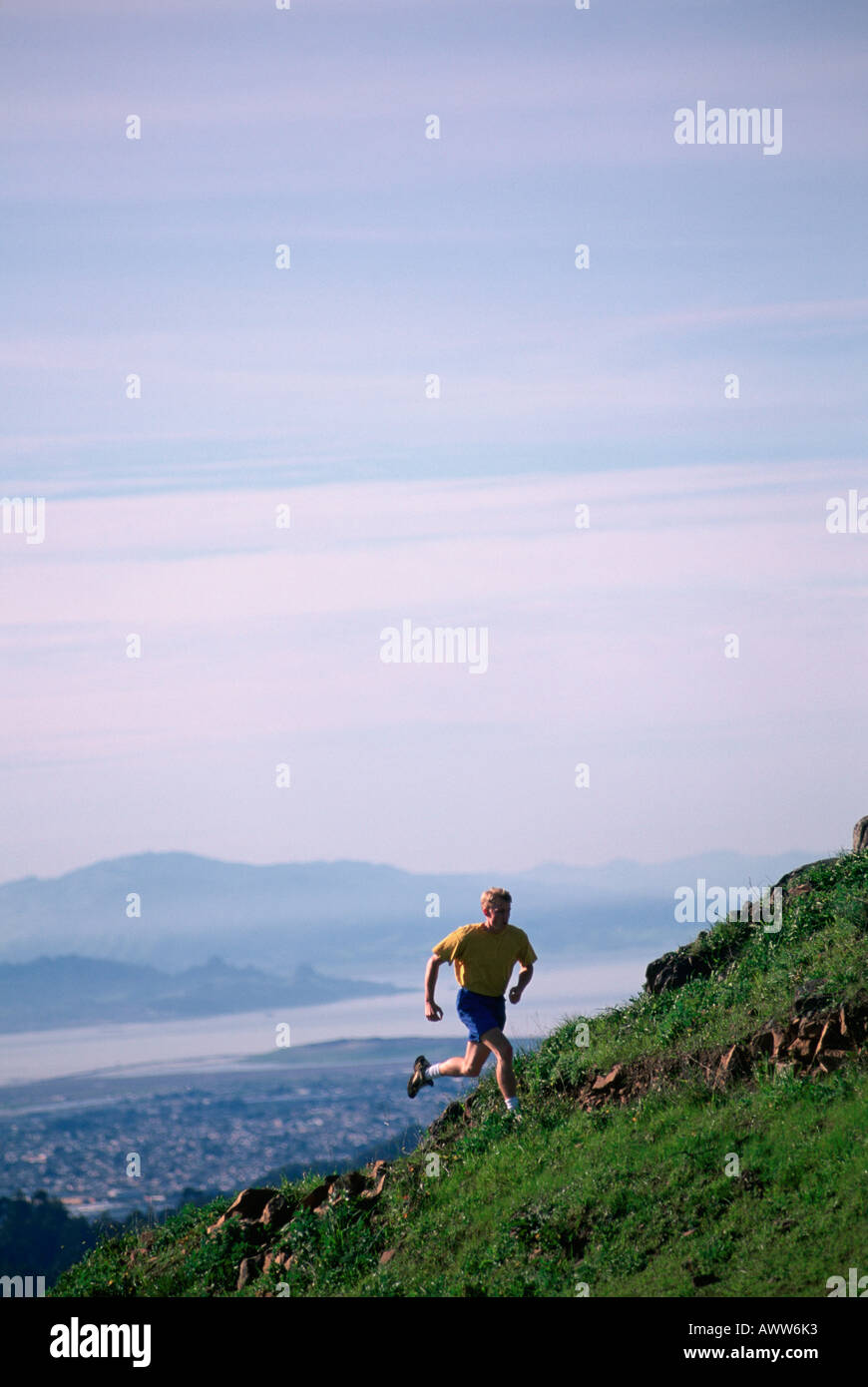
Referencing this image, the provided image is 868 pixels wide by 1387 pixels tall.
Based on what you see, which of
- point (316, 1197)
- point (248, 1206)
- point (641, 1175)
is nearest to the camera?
point (641, 1175)

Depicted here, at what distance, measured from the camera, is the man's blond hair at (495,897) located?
1304cm

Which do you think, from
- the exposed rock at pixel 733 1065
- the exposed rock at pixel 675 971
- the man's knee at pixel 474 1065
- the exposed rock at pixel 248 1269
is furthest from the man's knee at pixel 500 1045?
the exposed rock at pixel 248 1269

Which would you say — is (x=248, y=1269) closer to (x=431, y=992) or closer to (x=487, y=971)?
(x=431, y=992)

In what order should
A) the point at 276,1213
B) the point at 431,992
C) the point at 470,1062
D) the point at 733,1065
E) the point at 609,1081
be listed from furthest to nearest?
the point at 276,1213 < the point at 470,1062 < the point at 609,1081 < the point at 431,992 < the point at 733,1065

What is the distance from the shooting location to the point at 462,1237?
11562mm

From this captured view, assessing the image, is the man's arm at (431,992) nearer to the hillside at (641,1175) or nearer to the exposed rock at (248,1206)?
the hillside at (641,1175)

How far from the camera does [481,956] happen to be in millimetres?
13047

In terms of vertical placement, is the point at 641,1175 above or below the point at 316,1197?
above

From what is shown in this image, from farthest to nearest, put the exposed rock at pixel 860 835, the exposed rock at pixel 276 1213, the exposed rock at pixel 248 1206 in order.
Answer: the exposed rock at pixel 860 835, the exposed rock at pixel 248 1206, the exposed rock at pixel 276 1213

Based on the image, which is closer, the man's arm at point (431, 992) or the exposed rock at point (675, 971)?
the man's arm at point (431, 992)

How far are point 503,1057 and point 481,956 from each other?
103cm

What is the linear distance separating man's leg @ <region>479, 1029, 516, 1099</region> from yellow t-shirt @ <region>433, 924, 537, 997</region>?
0.41m

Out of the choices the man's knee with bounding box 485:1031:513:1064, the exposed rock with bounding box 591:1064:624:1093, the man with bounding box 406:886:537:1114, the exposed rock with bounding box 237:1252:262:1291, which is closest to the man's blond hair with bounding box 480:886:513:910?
the man with bounding box 406:886:537:1114

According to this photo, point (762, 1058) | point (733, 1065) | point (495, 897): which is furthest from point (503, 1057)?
point (762, 1058)
